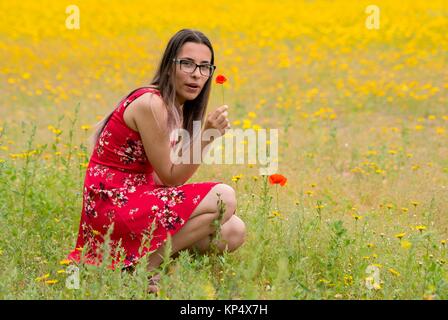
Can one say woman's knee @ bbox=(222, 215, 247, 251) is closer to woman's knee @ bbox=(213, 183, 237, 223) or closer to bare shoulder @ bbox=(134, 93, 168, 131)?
woman's knee @ bbox=(213, 183, 237, 223)

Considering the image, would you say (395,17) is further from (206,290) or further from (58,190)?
(206,290)

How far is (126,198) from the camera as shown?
3.33m

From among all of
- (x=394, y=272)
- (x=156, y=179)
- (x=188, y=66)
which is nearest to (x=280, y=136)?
(x=156, y=179)

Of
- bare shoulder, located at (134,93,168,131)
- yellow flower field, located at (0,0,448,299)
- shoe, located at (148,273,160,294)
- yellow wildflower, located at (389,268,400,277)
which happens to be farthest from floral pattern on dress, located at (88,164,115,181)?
yellow wildflower, located at (389,268,400,277)

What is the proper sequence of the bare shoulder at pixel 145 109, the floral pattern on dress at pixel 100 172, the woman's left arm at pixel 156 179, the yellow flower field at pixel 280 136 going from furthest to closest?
the woman's left arm at pixel 156 179 < the floral pattern on dress at pixel 100 172 < the bare shoulder at pixel 145 109 < the yellow flower field at pixel 280 136

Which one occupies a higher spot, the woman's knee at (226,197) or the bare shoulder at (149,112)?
the bare shoulder at (149,112)

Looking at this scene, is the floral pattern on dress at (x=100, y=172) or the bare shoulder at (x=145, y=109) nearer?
the bare shoulder at (x=145, y=109)

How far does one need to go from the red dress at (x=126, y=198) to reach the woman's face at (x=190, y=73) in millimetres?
151

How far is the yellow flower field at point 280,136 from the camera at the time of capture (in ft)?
10.2

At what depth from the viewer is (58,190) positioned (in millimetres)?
4492

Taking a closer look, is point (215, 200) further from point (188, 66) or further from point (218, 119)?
point (188, 66)

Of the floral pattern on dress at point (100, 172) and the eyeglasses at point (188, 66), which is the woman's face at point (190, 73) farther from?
the floral pattern on dress at point (100, 172)

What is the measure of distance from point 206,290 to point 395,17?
10.8 metres

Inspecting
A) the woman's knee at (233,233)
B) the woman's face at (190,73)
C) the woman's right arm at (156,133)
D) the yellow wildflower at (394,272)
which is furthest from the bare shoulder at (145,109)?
the yellow wildflower at (394,272)
